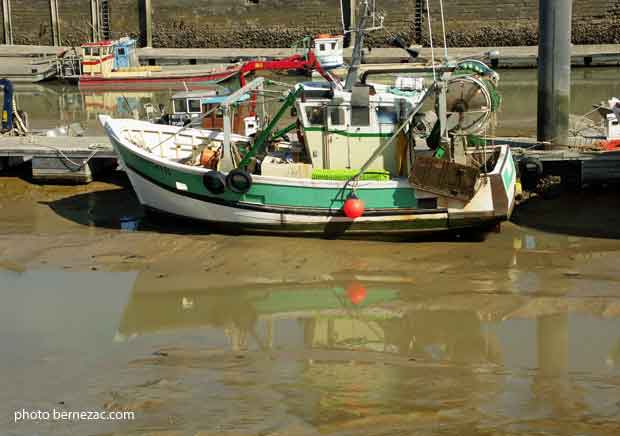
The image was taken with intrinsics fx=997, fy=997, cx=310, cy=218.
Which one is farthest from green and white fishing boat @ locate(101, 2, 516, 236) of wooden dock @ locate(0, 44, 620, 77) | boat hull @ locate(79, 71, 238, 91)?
wooden dock @ locate(0, 44, 620, 77)

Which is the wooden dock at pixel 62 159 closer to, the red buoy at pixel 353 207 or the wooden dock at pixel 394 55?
the red buoy at pixel 353 207

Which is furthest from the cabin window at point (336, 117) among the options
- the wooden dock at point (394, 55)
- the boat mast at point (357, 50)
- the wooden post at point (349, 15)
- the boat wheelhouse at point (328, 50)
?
the wooden post at point (349, 15)

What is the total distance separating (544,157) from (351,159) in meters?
3.28

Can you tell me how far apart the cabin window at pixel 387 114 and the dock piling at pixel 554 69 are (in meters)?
3.12

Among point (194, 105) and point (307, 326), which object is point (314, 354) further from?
point (194, 105)

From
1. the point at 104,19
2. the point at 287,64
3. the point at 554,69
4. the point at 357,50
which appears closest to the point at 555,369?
the point at 357,50

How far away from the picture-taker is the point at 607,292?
10.9 m

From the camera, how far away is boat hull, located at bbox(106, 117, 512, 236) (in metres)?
13.0

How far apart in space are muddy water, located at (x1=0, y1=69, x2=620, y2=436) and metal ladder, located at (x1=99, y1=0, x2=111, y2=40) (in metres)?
25.9

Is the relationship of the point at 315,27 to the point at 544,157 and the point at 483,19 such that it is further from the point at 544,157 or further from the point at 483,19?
the point at 544,157

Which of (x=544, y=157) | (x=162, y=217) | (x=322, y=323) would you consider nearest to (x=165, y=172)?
(x=162, y=217)

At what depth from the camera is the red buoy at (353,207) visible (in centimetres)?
1279

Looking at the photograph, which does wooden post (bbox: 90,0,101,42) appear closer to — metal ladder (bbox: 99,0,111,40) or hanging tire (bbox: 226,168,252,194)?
metal ladder (bbox: 99,0,111,40)

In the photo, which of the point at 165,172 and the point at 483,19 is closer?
the point at 165,172
